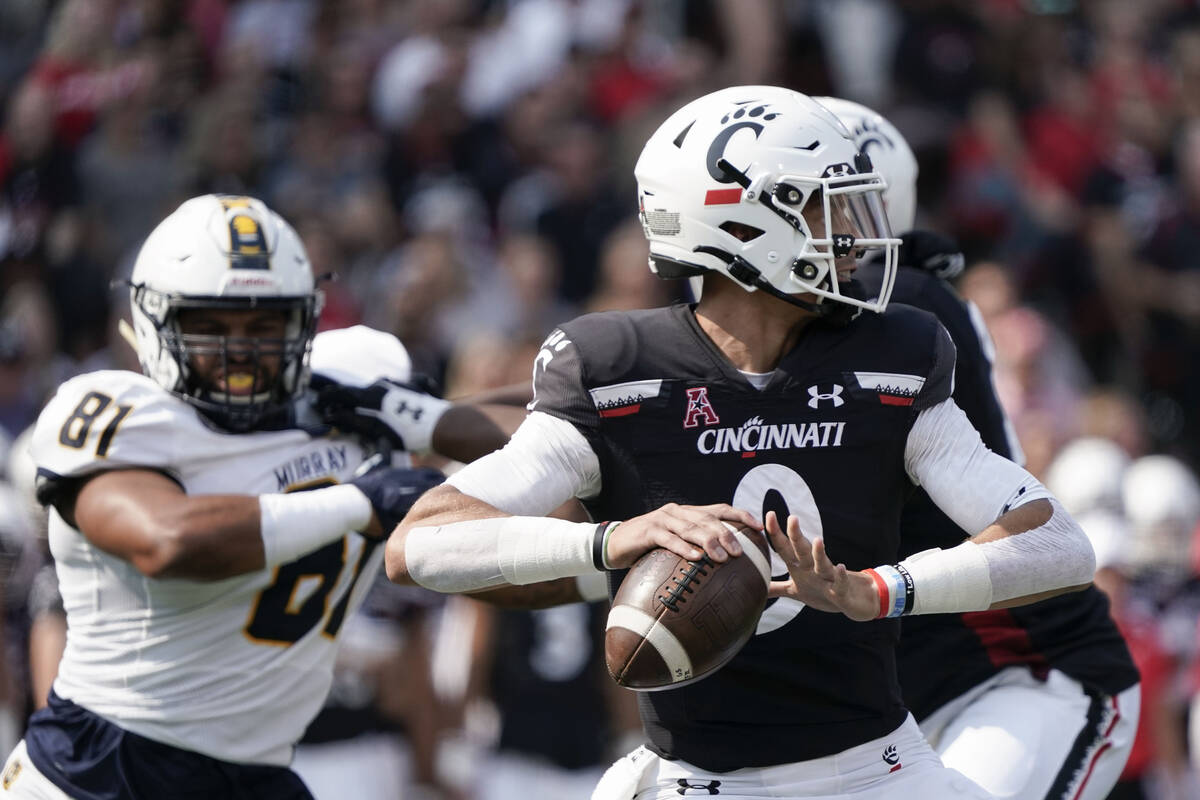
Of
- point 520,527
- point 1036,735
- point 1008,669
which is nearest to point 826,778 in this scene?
point 520,527

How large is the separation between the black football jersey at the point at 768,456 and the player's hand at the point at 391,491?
87 cm

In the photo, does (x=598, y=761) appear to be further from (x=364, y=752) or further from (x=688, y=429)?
(x=688, y=429)

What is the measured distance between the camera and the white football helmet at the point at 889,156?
4754 mm

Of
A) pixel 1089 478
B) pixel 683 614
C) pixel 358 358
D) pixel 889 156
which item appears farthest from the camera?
pixel 1089 478

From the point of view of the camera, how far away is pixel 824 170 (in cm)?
351

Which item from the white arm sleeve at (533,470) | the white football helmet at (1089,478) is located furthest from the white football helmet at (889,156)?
the white football helmet at (1089,478)

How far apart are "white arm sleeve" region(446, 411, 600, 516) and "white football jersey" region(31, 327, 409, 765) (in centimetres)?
124

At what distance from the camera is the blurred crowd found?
8.00 m

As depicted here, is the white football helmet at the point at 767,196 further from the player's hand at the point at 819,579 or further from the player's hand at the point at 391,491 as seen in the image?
the player's hand at the point at 391,491

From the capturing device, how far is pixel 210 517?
13.7ft

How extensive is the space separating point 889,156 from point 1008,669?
1.39m

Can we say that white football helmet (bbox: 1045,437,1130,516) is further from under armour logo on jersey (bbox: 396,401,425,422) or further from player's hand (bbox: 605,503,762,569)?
player's hand (bbox: 605,503,762,569)

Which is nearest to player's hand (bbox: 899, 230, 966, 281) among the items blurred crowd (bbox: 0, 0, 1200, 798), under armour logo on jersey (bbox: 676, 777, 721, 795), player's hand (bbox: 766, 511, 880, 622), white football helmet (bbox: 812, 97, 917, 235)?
white football helmet (bbox: 812, 97, 917, 235)

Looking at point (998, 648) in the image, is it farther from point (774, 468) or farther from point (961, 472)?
point (774, 468)
